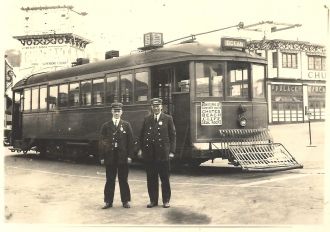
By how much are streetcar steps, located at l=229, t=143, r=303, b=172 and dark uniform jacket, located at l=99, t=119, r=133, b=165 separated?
9.81ft

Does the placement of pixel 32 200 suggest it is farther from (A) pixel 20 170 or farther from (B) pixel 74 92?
(B) pixel 74 92

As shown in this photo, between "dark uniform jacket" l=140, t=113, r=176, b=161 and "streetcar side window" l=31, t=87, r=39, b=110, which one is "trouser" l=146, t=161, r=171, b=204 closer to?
"dark uniform jacket" l=140, t=113, r=176, b=161

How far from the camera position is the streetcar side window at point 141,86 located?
1177 cm

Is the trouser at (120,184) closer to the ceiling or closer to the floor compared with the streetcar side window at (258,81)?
closer to the floor

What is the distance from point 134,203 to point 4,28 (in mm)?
3568

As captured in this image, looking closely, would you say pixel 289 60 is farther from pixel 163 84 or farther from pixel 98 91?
pixel 163 84

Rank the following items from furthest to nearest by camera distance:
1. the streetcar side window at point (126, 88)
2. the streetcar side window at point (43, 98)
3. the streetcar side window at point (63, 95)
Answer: the streetcar side window at point (43, 98), the streetcar side window at point (63, 95), the streetcar side window at point (126, 88)

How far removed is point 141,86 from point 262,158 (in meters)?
3.47

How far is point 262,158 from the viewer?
1052 cm

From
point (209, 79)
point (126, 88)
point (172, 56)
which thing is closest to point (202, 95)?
point (209, 79)

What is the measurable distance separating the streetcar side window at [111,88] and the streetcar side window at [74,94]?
1601 millimetres

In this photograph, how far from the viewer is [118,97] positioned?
41.7ft

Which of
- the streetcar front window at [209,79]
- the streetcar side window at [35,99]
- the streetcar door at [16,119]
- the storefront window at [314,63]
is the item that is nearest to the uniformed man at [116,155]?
the streetcar front window at [209,79]

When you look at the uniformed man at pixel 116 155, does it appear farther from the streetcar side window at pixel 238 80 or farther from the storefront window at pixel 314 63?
the storefront window at pixel 314 63
